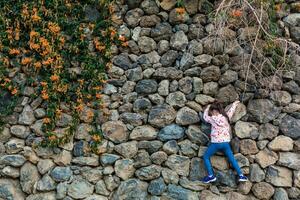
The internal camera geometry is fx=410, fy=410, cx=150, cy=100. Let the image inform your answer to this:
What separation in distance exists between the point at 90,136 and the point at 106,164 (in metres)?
0.40

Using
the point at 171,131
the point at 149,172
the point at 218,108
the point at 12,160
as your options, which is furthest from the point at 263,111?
the point at 12,160

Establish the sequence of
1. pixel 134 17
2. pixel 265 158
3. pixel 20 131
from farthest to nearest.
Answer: pixel 134 17 → pixel 20 131 → pixel 265 158

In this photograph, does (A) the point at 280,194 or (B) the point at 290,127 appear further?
(B) the point at 290,127

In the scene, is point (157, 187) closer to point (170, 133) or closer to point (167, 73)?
point (170, 133)

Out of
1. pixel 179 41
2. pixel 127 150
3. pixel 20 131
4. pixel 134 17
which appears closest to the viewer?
pixel 127 150

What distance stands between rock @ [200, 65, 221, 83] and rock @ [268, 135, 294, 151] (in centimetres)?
103

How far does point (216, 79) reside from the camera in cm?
510

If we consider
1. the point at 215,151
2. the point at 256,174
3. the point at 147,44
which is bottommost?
the point at 256,174

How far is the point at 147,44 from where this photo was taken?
209 inches

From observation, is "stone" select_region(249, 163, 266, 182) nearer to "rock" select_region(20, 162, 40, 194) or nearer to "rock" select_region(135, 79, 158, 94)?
"rock" select_region(135, 79, 158, 94)

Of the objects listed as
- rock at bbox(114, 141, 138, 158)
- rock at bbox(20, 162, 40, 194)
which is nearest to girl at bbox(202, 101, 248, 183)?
rock at bbox(114, 141, 138, 158)

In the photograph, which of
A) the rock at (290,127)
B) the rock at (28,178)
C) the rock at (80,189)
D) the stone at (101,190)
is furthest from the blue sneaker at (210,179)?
the rock at (28,178)

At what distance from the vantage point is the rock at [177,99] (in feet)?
16.6

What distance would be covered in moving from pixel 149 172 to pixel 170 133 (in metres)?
0.53
